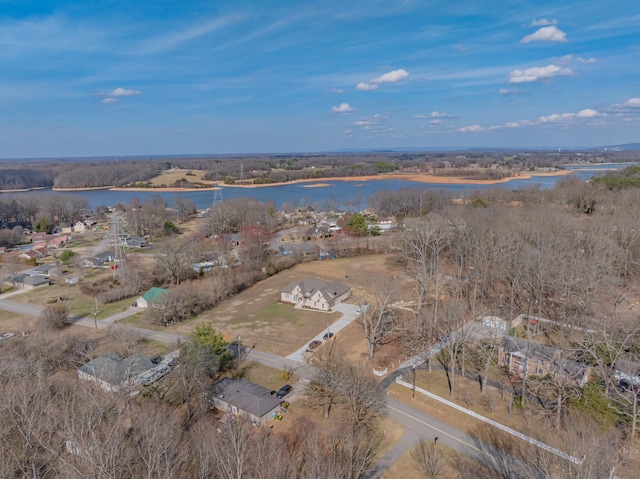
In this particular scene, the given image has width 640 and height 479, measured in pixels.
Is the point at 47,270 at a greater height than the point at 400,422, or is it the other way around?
the point at 47,270

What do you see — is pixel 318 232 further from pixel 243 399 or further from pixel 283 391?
pixel 243 399

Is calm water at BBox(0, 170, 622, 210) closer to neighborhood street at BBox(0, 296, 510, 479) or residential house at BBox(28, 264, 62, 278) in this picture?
residential house at BBox(28, 264, 62, 278)

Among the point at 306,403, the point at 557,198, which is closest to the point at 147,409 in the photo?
the point at 306,403

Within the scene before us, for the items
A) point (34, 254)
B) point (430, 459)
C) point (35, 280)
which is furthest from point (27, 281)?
point (430, 459)

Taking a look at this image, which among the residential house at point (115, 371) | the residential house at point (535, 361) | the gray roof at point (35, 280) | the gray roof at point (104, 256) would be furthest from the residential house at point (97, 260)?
the residential house at point (535, 361)

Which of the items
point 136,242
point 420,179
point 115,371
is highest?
point 420,179

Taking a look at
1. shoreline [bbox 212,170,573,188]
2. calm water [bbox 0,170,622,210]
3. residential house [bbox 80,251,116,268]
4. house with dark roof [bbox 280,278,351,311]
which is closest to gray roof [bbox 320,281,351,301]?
house with dark roof [bbox 280,278,351,311]

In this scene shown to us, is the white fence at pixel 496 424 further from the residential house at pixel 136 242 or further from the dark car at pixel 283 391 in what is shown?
the residential house at pixel 136 242
